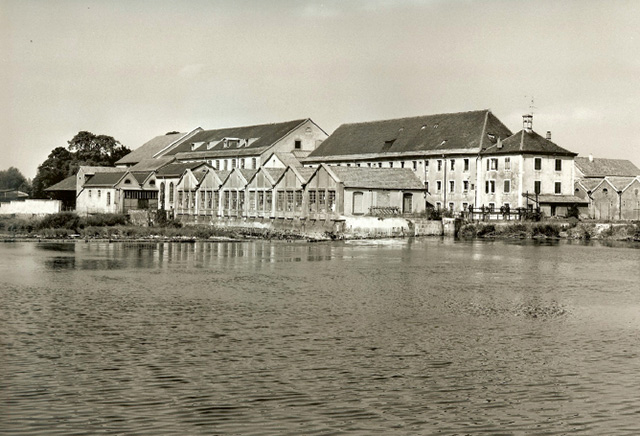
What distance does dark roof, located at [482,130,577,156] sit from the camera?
72.8 m

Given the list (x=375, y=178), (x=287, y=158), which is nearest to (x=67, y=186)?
(x=287, y=158)

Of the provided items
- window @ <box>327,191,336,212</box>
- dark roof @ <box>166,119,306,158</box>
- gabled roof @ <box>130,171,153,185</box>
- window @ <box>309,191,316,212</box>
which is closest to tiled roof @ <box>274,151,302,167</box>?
dark roof @ <box>166,119,306,158</box>

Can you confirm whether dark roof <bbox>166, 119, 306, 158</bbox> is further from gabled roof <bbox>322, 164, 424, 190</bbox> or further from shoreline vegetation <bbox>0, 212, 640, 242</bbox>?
shoreline vegetation <bbox>0, 212, 640, 242</bbox>

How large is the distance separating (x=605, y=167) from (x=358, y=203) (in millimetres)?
40042

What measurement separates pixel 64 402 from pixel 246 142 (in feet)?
295

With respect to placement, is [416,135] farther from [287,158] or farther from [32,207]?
[32,207]

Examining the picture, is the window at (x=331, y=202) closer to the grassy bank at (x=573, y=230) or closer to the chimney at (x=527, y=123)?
the grassy bank at (x=573, y=230)

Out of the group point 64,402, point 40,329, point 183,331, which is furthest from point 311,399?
point 40,329

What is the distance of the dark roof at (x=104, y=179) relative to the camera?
91750 mm

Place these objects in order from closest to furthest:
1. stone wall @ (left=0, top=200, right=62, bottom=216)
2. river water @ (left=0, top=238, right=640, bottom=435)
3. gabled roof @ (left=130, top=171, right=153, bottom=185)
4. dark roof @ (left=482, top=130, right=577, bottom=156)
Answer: river water @ (left=0, top=238, right=640, bottom=435), dark roof @ (left=482, top=130, right=577, bottom=156), stone wall @ (left=0, top=200, right=62, bottom=216), gabled roof @ (left=130, top=171, right=153, bottom=185)

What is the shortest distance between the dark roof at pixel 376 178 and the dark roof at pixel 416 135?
23.3ft

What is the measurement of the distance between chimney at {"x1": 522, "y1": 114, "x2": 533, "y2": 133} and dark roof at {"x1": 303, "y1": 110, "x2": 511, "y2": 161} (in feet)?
10.3

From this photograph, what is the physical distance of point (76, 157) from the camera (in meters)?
117

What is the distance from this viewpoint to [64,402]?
13.0 metres
